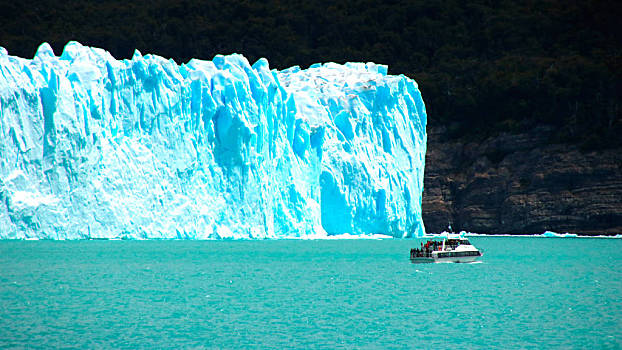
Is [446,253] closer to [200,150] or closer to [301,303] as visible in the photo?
[200,150]

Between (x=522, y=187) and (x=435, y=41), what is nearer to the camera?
(x=522, y=187)

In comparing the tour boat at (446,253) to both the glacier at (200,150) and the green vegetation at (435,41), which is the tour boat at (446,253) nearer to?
the glacier at (200,150)

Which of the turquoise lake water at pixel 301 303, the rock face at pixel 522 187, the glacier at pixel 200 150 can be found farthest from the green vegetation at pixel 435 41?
the turquoise lake water at pixel 301 303

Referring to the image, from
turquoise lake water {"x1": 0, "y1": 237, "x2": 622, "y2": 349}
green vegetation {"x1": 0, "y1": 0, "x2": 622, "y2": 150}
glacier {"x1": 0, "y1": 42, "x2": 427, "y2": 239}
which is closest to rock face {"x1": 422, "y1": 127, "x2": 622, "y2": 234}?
green vegetation {"x1": 0, "y1": 0, "x2": 622, "y2": 150}

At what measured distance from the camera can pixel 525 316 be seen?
69.9 ft

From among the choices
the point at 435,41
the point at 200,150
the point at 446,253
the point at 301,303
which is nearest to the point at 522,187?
the point at 435,41

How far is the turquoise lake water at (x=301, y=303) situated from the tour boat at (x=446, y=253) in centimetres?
71

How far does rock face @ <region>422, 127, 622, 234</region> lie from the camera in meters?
64.2

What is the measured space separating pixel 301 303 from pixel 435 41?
2421 inches

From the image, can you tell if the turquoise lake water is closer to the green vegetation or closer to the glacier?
the glacier

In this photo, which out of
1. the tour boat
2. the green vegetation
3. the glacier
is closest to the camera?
the tour boat

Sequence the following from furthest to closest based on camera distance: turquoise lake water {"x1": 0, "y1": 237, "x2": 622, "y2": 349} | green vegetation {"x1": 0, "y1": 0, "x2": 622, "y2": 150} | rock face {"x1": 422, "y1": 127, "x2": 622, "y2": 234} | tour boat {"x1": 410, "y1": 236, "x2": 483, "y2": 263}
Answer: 1. green vegetation {"x1": 0, "y1": 0, "x2": 622, "y2": 150}
2. rock face {"x1": 422, "y1": 127, "x2": 622, "y2": 234}
3. tour boat {"x1": 410, "y1": 236, "x2": 483, "y2": 263}
4. turquoise lake water {"x1": 0, "y1": 237, "x2": 622, "y2": 349}

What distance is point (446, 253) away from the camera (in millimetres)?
38781

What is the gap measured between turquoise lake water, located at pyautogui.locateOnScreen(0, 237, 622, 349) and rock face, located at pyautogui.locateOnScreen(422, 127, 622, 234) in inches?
1077
